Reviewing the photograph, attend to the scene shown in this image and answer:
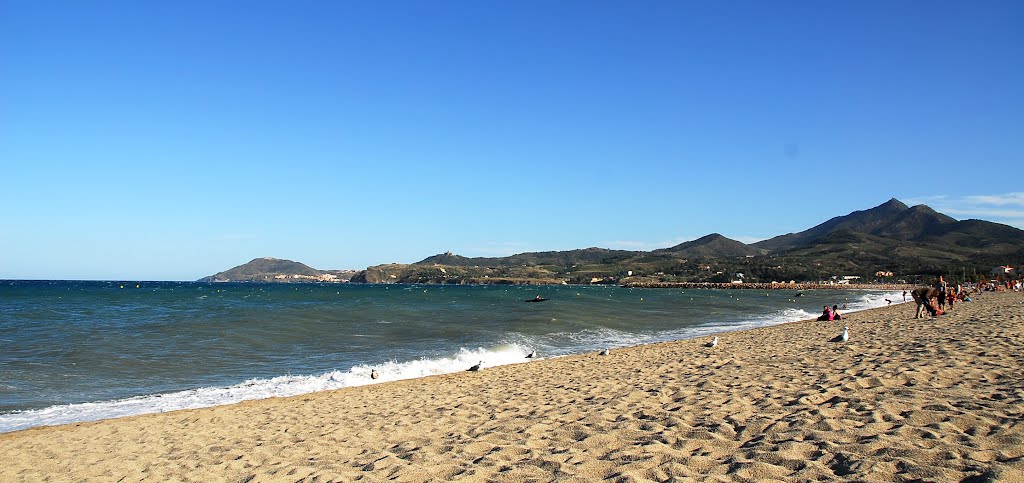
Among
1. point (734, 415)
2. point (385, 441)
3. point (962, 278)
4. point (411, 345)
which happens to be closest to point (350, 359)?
point (411, 345)

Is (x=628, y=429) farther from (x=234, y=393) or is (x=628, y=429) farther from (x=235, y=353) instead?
(x=235, y=353)

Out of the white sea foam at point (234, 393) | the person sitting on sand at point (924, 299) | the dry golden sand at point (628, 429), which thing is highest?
the person sitting on sand at point (924, 299)

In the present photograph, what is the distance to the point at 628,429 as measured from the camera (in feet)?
21.6

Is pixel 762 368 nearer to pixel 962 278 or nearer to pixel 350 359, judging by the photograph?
pixel 350 359

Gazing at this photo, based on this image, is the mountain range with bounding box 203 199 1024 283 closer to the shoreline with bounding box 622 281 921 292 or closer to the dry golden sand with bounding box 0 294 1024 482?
the shoreline with bounding box 622 281 921 292

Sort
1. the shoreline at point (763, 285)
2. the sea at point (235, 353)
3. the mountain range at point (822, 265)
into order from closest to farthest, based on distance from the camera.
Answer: the sea at point (235, 353)
the shoreline at point (763, 285)
the mountain range at point (822, 265)

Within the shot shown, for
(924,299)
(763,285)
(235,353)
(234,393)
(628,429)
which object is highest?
(924,299)

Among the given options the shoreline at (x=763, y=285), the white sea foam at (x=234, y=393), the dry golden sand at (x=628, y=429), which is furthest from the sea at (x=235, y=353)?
the shoreline at (x=763, y=285)

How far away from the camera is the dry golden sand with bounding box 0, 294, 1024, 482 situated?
505 cm

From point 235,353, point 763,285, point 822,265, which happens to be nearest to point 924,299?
point 235,353

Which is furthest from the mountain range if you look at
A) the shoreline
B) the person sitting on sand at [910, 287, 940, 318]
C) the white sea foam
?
the white sea foam

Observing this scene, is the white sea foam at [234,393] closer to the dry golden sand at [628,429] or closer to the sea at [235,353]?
the sea at [235,353]

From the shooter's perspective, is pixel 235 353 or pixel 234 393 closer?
pixel 234 393

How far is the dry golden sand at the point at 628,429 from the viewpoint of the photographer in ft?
16.6
